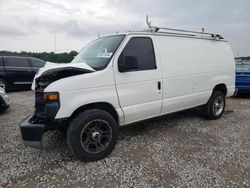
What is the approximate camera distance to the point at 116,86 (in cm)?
342

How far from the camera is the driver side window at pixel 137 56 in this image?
11.3 feet

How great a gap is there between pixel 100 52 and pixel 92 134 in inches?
57.3

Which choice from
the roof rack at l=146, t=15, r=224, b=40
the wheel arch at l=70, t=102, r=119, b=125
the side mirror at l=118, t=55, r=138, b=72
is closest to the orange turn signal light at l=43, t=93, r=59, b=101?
the wheel arch at l=70, t=102, r=119, b=125

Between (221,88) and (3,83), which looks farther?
(3,83)

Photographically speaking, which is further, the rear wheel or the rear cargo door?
the rear wheel

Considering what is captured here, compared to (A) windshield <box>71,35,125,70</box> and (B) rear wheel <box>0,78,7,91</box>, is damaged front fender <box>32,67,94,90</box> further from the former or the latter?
(B) rear wheel <box>0,78,7,91</box>

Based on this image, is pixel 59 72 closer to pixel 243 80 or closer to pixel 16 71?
pixel 243 80

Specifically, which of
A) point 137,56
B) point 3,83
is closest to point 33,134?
point 137,56

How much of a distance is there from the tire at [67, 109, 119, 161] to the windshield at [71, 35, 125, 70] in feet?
2.62

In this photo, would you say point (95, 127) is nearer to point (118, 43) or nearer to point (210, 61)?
point (118, 43)

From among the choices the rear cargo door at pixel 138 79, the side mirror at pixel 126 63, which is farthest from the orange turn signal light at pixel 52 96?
the side mirror at pixel 126 63

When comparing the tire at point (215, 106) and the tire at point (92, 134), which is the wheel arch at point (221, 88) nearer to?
the tire at point (215, 106)

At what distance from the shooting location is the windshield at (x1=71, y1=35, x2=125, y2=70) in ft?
11.3

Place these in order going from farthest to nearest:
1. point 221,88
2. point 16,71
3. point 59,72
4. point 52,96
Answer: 1. point 16,71
2. point 221,88
3. point 59,72
4. point 52,96
